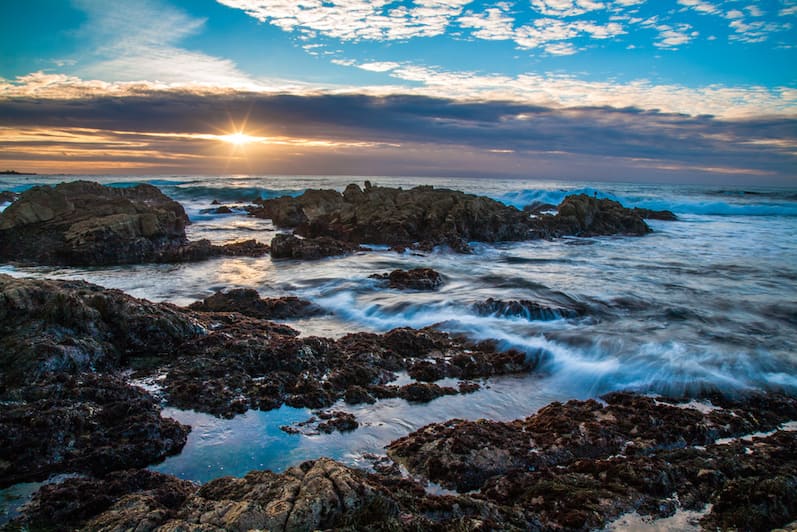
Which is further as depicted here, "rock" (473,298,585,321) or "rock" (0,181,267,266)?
"rock" (0,181,267,266)

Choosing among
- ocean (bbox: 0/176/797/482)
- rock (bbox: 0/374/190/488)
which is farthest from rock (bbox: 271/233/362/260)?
rock (bbox: 0/374/190/488)

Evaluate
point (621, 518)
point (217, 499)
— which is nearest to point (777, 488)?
point (621, 518)

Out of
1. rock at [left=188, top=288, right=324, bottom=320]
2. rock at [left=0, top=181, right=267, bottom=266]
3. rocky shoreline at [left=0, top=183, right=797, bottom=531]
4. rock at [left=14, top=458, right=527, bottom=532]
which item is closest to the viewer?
rock at [left=14, top=458, right=527, bottom=532]

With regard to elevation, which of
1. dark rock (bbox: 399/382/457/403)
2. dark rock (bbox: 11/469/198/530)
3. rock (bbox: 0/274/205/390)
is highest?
rock (bbox: 0/274/205/390)

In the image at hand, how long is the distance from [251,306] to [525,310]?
261 inches

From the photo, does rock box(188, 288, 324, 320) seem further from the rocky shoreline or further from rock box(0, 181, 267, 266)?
rock box(0, 181, 267, 266)

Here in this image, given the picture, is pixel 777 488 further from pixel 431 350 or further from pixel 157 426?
pixel 157 426

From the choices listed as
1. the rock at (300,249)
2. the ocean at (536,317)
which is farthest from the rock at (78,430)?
the rock at (300,249)

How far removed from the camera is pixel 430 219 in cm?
2550

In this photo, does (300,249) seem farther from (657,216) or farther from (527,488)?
(657,216)

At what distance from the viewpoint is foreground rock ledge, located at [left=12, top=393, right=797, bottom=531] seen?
355 cm

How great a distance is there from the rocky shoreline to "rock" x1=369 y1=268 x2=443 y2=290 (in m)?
4.08

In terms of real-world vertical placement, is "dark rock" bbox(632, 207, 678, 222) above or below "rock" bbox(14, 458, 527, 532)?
above

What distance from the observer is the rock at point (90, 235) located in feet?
58.5
